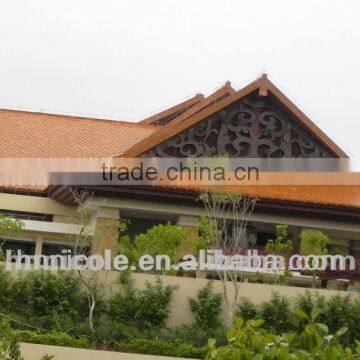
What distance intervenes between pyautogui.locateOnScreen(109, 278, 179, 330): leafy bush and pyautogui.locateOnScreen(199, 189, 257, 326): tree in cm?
116

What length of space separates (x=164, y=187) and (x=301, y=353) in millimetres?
15384

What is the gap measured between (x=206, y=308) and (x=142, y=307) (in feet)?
3.82

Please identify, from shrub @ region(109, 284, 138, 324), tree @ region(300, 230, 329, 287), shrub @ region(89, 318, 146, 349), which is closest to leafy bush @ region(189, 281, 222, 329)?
shrub @ region(109, 284, 138, 324)

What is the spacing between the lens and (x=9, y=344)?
827cm

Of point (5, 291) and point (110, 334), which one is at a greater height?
point (5, 291)

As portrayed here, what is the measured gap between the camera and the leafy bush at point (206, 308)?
15.3 m

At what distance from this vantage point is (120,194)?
63.4 ft

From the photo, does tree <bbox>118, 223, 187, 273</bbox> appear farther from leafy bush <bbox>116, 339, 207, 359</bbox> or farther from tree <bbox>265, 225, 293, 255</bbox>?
leafy bush <bbox>116, 339, 207, 359</bbox>

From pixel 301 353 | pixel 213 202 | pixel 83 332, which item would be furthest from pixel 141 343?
pixel 301 353

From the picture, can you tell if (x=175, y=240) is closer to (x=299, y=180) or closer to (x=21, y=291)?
(x=21, y=291)

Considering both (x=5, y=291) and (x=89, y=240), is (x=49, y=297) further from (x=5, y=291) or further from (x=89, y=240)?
(x=89, y=240)

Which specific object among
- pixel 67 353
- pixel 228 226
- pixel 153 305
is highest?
pixel 228 226

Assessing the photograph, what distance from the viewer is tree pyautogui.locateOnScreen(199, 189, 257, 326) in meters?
15.9

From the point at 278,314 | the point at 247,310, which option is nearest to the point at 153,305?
the point at 247,310
